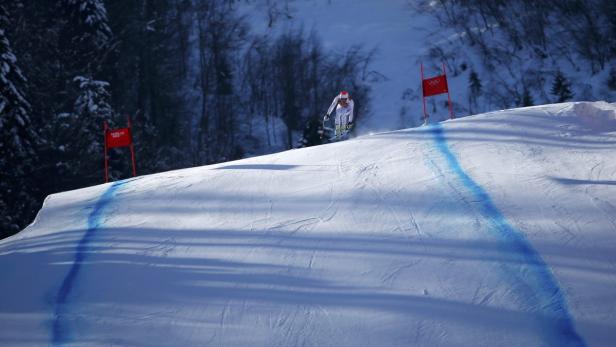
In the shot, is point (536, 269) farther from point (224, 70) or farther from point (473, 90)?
point (224, 70)

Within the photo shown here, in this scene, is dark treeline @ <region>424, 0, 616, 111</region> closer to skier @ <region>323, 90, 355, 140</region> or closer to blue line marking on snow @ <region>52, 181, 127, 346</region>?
skier @ <region>323, 90, 355, 140</region>

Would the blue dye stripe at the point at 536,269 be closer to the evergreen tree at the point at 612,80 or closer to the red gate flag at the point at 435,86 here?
the red gate flag at the point at 435,86

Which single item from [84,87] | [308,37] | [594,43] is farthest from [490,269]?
[308,37]

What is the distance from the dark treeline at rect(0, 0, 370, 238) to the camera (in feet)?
61.3

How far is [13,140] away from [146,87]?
1537 cm

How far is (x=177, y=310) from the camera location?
17.3 ft

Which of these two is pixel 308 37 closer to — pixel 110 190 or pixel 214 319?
pixel 110 190

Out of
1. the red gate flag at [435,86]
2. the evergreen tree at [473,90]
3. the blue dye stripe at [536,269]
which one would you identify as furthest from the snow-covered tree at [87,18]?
the blue dye stripe at [536,269]

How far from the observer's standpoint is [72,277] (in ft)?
19.9

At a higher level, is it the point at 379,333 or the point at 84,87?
the point at 84,87

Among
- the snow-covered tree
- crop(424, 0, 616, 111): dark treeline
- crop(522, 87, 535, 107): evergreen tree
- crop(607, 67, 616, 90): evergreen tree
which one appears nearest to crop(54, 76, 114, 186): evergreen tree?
the snow-covered tree

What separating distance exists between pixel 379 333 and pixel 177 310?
177 cm

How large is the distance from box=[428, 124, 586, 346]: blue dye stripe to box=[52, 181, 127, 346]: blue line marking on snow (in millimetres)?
3785

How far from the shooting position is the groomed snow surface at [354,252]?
473 cm
